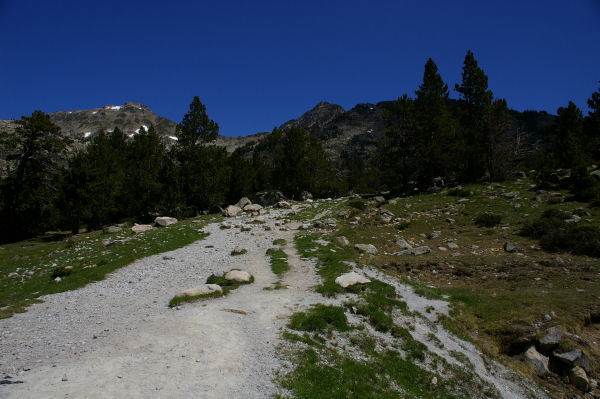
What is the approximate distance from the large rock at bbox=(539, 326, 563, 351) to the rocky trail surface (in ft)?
7.05

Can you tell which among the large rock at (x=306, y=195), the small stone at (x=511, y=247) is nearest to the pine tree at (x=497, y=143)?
the small stone at (x=511, y=247)

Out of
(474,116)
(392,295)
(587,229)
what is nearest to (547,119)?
(474,116)

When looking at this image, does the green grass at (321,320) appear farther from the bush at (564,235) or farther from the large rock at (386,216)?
the large rock at (386,216)

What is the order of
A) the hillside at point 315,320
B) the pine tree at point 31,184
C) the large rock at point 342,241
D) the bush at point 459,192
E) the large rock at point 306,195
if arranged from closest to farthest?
1. the hillside at point 315,320
2. the large rock at point 342,241
3. the bush at point 459,192
4. the pine tree at point 31,184
5. the large rock at point 306,195

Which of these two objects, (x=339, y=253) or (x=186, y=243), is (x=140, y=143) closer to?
(x=186, y=243)

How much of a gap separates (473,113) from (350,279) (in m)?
44.7

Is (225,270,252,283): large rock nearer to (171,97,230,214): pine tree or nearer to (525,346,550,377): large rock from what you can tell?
(525,346,550,377): large rock

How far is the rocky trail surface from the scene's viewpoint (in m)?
6.87

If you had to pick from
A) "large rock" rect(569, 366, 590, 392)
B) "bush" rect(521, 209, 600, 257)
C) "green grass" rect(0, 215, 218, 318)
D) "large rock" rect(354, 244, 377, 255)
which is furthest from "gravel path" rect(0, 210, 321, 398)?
"bush" rect(521, 209, 600, 257)

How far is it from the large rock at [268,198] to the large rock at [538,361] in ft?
162

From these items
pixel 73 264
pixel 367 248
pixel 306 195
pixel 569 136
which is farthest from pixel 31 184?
pixel 569 136

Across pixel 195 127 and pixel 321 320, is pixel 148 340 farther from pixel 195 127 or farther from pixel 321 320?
pixel 195 127

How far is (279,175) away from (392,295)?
1876 inches

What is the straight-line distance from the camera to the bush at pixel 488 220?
25.5 m
